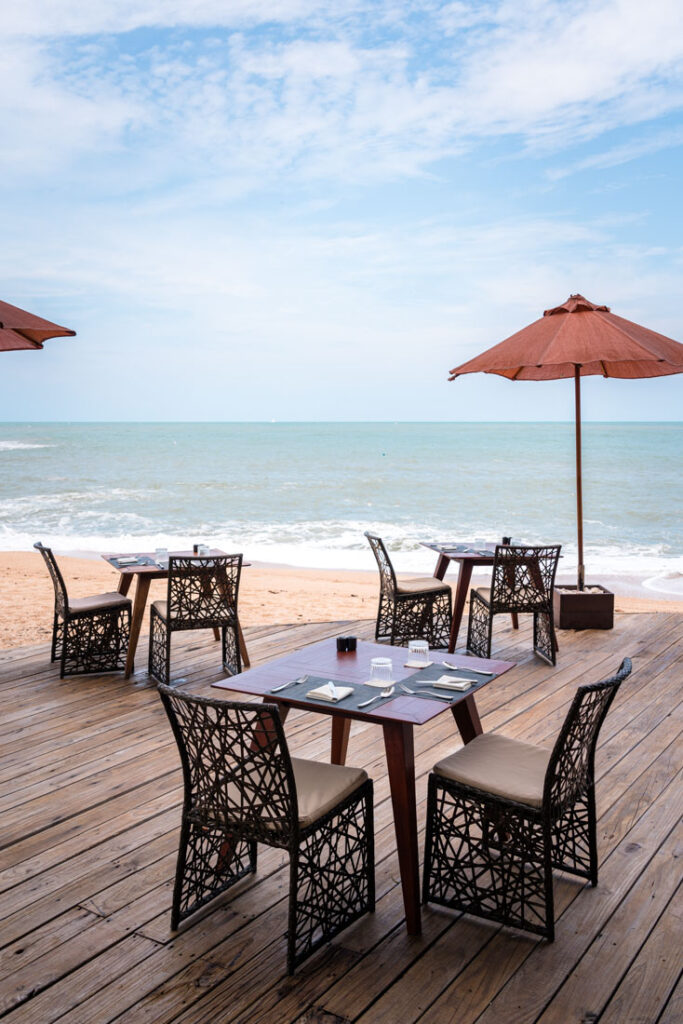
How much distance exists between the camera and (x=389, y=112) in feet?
83.1

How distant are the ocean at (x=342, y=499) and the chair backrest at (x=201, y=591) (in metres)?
3.18

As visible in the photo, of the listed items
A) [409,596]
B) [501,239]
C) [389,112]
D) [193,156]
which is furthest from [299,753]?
[501,239]

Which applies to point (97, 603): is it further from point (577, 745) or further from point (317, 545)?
point (317, 545)

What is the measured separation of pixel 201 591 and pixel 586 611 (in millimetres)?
Answer: 3095

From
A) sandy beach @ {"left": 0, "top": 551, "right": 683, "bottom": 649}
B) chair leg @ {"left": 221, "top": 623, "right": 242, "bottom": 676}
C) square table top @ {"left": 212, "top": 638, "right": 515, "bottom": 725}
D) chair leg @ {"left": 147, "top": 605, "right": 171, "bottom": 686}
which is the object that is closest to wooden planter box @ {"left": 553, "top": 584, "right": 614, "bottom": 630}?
sandy beach @ {"left": 0, "top": 551, "right": 683, "bottom": 649}

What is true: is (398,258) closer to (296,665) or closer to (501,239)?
(501,239)

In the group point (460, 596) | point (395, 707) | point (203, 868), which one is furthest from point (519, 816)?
point (460, 596)

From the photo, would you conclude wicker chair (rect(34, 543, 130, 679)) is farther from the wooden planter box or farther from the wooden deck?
the wooden planter box

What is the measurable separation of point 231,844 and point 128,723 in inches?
71.0

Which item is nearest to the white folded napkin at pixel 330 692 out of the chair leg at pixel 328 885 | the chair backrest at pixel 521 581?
the chair leg at pixel 328 885

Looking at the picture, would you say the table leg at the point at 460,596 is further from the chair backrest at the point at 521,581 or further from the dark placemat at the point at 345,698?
the dark placemat at the point at 345,698

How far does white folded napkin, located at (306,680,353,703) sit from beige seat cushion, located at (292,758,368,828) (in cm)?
21

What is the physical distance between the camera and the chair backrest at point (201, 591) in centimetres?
483

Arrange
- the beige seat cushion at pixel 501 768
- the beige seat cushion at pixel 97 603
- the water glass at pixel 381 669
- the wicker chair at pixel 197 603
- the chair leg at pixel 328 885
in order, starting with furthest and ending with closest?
1. the beige seat cushion at pixel 97 603
2. the wicker chair at pixel 197 603
3. the water glass at pixel 381 669
4. the beige seat cushion at pixel 501 768
5. the chair leg at pixel 328 885
